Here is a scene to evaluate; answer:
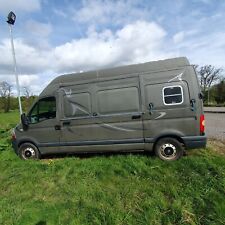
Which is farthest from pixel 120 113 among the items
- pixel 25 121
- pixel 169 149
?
pixel 25 121

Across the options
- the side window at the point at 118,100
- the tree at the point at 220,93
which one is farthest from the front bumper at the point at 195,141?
the tree at the point at 220,93

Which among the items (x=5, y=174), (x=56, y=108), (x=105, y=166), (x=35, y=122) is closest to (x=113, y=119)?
(x=105, y=166)

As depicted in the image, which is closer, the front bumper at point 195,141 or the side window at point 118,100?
the front bumper at point 195,141

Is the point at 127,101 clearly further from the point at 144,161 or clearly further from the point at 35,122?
the point at 35,122

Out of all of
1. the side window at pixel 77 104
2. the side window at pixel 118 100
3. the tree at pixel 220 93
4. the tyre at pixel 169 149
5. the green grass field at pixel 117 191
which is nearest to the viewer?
the green grass field at pixel 117 191

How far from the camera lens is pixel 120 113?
629 centimetres

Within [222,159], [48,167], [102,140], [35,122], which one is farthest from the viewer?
[35,122]

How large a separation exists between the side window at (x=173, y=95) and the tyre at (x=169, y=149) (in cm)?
93

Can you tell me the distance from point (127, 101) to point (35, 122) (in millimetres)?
2781

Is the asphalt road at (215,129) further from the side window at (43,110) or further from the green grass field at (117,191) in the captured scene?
the side window at (43,110)

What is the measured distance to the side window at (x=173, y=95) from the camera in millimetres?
5863

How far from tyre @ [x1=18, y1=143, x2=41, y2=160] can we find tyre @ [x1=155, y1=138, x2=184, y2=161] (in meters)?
3.51

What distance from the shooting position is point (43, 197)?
14.6 ft

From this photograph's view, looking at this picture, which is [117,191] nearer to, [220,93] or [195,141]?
[195,141]
